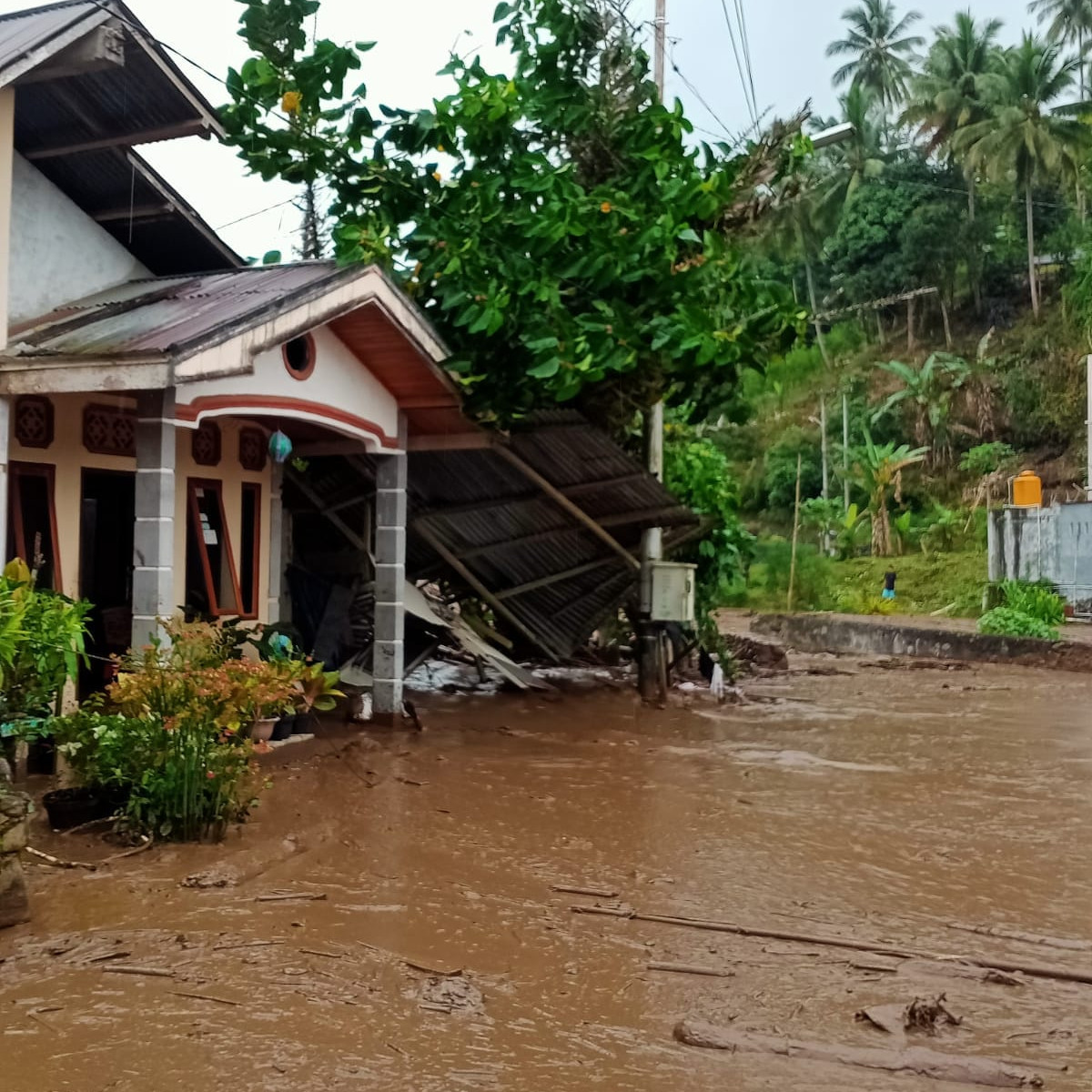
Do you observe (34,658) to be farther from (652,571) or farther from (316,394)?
(652,571)

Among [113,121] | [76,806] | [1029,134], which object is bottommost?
[76,806]

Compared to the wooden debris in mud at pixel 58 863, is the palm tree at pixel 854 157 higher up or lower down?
higher up

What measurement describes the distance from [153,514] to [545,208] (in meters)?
4.61

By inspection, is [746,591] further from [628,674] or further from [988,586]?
[628,674]

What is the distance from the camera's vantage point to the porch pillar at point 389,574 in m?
10.9

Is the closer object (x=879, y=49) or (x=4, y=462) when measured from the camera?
(x=4, y=462)

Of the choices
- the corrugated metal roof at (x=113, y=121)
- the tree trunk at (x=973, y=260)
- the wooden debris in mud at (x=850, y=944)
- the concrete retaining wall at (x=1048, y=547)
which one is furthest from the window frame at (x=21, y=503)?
the tree trunk at (x=973, y=260)

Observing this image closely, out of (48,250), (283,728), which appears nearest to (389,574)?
(283,728)

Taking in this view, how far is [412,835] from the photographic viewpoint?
7211mm

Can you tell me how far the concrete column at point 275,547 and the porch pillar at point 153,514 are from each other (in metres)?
3.58

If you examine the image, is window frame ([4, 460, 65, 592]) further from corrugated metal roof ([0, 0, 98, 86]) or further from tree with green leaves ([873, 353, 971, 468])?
tree with green leaves ([873, 353, 971, 468])

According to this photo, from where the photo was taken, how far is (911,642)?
22594 millimetres

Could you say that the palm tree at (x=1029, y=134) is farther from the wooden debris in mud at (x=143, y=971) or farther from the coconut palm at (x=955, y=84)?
the wooden debris in mud at (x=143, y=971)

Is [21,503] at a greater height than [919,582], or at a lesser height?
greater
